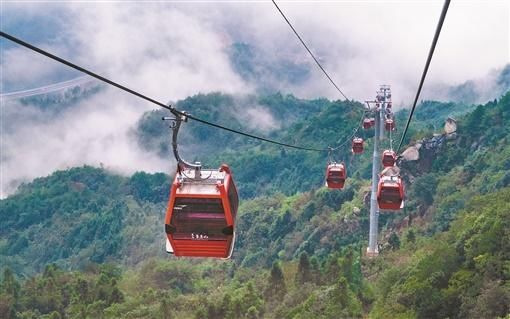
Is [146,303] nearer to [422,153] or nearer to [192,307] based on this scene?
[192,307]

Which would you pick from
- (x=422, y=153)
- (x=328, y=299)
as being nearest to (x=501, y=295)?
(x=328, y=299)

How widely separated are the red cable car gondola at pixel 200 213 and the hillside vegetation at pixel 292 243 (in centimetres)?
1571

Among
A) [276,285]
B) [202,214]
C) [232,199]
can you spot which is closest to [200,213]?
[202,214]

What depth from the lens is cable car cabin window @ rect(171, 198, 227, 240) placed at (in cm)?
1104

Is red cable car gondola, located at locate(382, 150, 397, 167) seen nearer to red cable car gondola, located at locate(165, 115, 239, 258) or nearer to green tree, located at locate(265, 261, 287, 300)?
green tree, located at locate(265, 261, 287, 300)

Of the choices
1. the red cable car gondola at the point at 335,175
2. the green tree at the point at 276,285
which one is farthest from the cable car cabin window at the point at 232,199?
the green tree at the point at 276,285

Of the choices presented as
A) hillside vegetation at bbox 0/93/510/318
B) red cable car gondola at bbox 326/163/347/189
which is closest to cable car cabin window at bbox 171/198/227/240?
hillside vegetation at bbox 0/93/510/318

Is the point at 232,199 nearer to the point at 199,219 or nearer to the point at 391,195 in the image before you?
the point at 199,219

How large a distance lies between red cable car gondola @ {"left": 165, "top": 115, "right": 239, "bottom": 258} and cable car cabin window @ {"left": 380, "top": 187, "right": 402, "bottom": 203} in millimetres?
14262

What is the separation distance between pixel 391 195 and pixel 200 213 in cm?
1507

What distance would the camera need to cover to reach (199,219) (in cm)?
1124

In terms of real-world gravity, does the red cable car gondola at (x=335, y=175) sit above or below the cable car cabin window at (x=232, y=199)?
above

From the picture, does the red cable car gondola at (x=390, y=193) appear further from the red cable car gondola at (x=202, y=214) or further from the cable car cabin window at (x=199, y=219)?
the cable car cabin window at (x=199, y=219)

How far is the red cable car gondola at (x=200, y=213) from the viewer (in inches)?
430
